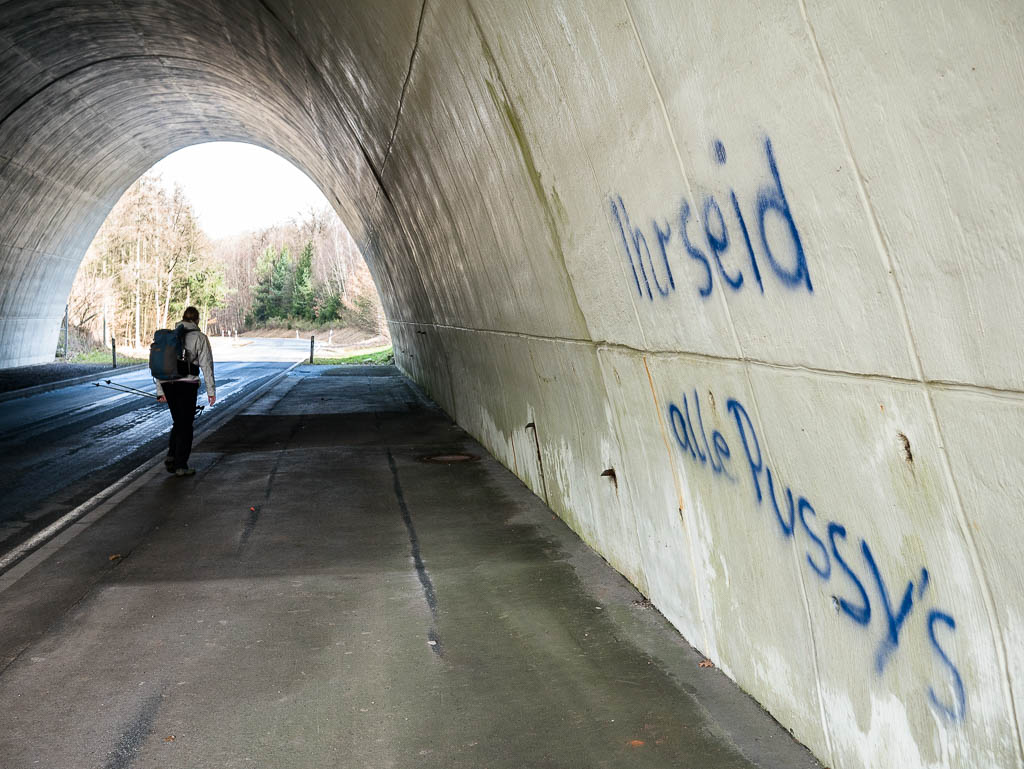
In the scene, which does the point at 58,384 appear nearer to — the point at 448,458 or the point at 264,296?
the point at 448,458

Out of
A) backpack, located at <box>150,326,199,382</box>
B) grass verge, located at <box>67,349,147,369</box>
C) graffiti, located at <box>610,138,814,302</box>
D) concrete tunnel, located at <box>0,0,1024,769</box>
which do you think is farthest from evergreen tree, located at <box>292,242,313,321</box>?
graffiti, located at <box>610,138,814,302</box>

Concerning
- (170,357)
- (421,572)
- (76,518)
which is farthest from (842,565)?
(170,357)

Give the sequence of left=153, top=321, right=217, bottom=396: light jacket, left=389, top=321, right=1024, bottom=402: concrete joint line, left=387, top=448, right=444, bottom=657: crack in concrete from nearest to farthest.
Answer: left=389, top=321, right=1024, bottom=402: concrete joint line → left=387, top=448, right=444, bottom=657: crack in concrete → left=153, top=321, right=217, bottom=396: light jacket

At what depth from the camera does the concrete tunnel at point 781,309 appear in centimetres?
224

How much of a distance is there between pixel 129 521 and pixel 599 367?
483cm

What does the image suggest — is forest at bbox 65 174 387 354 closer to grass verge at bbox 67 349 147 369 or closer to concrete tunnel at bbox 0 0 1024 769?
grass verge at bbox 67 349 147 369

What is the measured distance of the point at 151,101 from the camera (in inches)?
1020

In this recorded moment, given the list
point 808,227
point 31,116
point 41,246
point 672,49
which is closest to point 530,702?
point 808,227

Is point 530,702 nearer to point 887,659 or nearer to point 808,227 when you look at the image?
point 887,659

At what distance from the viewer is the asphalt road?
9.01m

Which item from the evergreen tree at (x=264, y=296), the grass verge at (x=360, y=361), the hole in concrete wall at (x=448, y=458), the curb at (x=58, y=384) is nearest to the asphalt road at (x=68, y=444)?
the curb at (x=58, y=384)

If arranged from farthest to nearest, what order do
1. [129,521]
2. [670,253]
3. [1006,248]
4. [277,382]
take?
1. [277,382]
2. [129,521]
3. [670,253]
4. [1006,248]

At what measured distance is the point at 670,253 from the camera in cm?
408

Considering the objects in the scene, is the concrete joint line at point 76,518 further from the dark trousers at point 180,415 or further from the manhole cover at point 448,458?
the manhole cover at point 448,458
